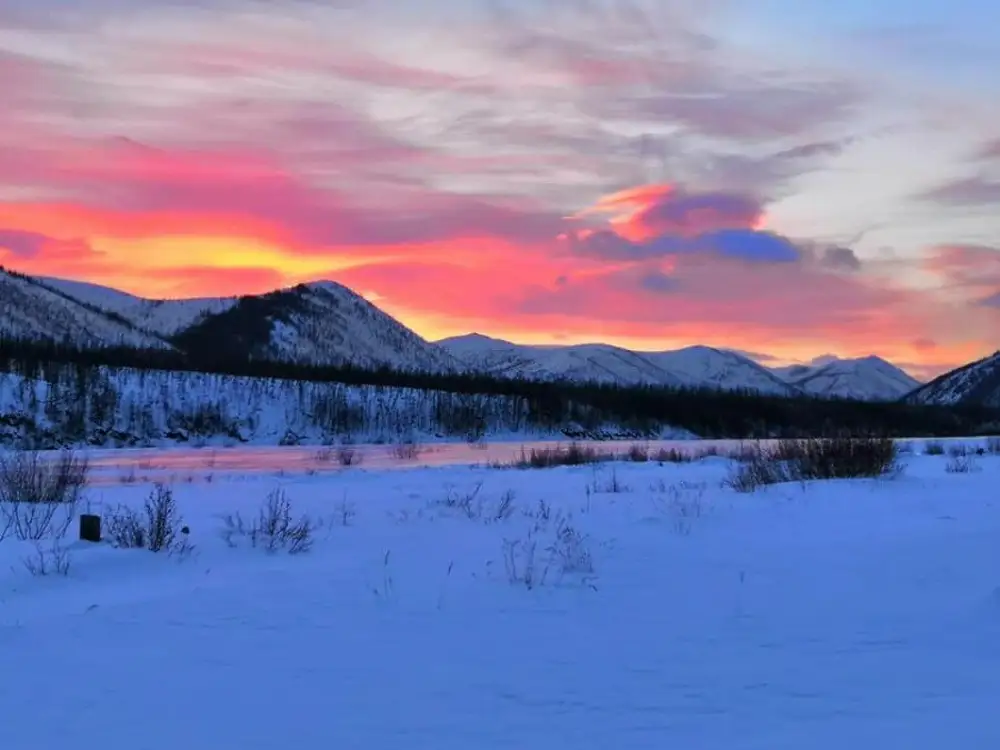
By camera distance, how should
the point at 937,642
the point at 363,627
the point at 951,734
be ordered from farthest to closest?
1. the point at 363,627
2. the point at 937,642
3. the point at 951,734

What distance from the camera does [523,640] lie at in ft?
21.7

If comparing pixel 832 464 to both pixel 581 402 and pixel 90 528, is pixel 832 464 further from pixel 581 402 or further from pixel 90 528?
pixel 581 402

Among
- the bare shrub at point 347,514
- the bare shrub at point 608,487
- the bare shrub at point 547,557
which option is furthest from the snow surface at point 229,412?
the bare shrub at point 547,557

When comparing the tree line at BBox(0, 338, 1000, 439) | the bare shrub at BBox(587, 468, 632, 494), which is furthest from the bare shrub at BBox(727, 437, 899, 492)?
the tree line at BBox(0, 338, 1000, 439)

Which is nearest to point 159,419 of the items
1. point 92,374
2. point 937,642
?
point 92,374

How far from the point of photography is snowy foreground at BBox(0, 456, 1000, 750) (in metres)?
4.89

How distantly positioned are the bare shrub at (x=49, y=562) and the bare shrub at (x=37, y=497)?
155cm

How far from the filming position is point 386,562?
922 cm

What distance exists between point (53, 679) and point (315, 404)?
85.2m

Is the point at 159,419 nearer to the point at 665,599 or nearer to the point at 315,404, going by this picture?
the point at 315,404

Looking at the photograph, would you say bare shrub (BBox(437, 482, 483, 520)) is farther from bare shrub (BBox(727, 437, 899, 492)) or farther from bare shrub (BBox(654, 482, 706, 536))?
bare shrub (BBox(727, 437, 899, 492))

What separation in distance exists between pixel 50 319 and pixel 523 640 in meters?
192

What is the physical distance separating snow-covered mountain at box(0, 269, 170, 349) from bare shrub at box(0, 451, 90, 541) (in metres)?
156

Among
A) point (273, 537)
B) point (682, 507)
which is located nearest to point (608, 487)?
point (682, 507)
